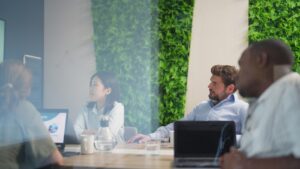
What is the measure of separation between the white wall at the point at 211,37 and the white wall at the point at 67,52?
46.1 inches

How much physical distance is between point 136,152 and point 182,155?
1.40 feet

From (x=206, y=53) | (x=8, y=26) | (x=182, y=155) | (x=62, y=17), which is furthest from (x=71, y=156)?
(x=206, y=53)

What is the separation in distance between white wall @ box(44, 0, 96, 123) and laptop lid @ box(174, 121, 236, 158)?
147cm

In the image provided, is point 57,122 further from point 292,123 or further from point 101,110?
point 292,123

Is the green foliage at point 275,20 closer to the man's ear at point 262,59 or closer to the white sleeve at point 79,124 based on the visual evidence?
the white sleeve at point 79,124

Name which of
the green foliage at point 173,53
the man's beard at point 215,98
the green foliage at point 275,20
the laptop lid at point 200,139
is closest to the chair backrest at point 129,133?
the man's beard at point 215,98

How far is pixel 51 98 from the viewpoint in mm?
3162

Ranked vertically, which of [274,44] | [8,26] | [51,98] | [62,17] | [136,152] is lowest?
[136,152]

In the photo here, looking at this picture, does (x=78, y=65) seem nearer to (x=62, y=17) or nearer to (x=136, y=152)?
(x=62, y=17)

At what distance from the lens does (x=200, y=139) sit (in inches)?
72.1

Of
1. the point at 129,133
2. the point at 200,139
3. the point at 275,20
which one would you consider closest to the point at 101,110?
the point at 129,133

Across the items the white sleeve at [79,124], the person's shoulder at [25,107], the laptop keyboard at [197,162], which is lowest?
the laptop keyboard at [197,162]

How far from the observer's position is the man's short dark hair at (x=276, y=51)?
1.14 m

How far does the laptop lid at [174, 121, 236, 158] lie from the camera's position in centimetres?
182
